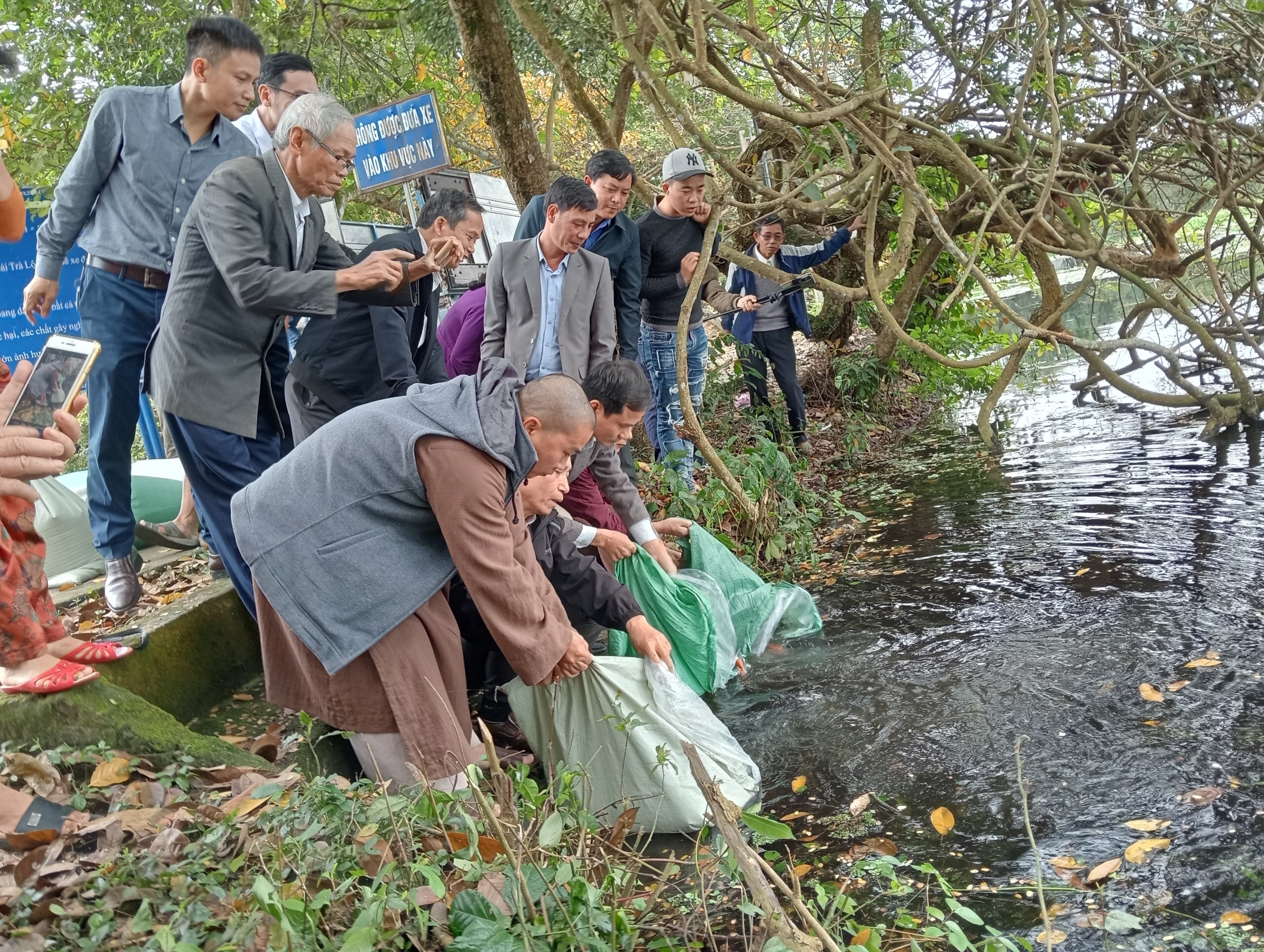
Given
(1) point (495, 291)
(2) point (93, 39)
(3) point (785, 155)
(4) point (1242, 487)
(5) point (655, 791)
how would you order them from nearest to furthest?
1. (5) point (655, 791)
2. (1) point (495, 291)
3. (4) point (1242, 487)
4. (2) point (93, 39)
5. (3) point (785, 155)

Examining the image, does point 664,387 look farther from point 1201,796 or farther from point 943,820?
point 1201,796

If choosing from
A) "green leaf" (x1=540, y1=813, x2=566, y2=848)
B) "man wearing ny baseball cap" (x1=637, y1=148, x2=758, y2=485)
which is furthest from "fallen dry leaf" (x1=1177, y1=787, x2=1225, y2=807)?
"man wearing ny baseball cap" (x1=637, y1=148, x2=758, y2=485)

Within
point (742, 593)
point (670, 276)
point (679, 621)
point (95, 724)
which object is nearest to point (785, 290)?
point (670, 276)

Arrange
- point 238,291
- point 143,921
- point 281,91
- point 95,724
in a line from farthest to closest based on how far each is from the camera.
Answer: point 281,91, point 238,291, point 95,724, point 143,921

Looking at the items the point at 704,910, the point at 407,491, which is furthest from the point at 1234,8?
the point at 704,910

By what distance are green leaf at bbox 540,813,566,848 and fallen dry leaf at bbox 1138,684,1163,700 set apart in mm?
2561

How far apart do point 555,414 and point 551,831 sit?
50.1 inches

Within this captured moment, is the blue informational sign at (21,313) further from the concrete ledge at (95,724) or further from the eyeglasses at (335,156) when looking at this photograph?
the concrete ledge at (95,724)

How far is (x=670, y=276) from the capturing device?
6715 millimetres

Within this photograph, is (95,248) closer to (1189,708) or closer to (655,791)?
(655,791)

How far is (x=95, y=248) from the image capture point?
3.78m

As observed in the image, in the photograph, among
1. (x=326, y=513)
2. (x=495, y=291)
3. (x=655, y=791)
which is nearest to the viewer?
(x=326, y=513)

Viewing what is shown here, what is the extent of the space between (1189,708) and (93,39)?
359 inches

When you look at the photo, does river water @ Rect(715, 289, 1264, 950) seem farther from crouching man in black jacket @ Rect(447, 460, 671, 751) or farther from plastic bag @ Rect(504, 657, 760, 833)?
crouching man in black jacket @ Rect(447, 460, 671, 751)
